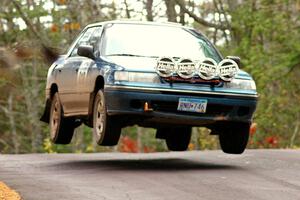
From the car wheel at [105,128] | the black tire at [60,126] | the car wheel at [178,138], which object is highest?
the car wheel at [105,128]

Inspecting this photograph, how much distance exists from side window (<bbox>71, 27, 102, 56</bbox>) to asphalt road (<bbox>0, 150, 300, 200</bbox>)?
Answer: 1.63 metres

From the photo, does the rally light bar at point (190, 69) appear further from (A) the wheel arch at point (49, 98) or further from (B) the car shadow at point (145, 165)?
(A) the wheel arch at point (49, 98)

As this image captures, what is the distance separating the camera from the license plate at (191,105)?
1133 centimetres

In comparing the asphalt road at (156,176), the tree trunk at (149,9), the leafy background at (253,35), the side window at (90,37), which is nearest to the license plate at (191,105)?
the asphalt road at (156,176)

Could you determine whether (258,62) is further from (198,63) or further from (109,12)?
(198,63)

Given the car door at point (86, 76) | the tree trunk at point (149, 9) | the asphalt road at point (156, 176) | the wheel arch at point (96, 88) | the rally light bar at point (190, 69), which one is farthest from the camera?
the tree trunk at point (149, 9)

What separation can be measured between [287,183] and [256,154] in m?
3.95

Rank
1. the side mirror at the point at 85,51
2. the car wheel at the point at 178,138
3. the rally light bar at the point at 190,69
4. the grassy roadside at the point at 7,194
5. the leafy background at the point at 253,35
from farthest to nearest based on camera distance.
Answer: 1. the leafy background at the point at 253,35
2. the car wheel at the point at 178,138
3. the side mirror at the point at 85,51
4. the rally light bar at the point at 190,69
5. the grassy roadside at the point at 7,194

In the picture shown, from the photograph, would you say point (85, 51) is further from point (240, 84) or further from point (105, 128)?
point (240, 84)

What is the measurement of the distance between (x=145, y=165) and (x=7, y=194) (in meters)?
3.70

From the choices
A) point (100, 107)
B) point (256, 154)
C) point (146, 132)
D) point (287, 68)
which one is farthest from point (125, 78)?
point (146, 132)

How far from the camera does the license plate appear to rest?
1133 centimetres

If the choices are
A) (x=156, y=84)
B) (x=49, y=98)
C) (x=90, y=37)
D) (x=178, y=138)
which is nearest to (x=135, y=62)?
(x=156, y=84)

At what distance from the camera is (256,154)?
46.1ft
